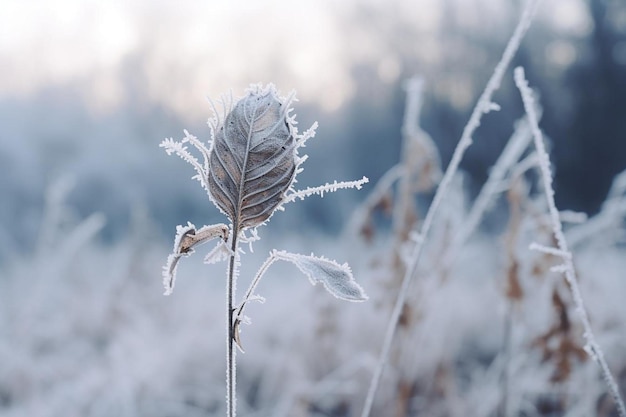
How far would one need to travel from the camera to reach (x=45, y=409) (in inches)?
92.4

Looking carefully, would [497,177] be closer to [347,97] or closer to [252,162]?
[252,162]

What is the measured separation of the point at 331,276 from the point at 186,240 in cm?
14

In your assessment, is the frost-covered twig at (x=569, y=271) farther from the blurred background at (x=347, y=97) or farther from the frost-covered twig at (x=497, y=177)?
the blurred background at (x=347, y=97)

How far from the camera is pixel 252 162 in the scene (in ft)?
1.86

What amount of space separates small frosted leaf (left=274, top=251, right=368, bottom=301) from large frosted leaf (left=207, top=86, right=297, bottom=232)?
56mm

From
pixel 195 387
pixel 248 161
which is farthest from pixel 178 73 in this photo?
pixel 248 161

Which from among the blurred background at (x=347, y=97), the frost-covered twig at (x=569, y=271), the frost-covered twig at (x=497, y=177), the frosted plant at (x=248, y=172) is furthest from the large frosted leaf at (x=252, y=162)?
the blurred background at (x=347, y=97)

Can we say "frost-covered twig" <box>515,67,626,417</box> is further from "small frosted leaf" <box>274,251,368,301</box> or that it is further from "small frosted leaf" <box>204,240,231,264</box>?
"small frosted leaf" <box>204,240,231,264</box>

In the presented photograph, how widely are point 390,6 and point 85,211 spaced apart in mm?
6873

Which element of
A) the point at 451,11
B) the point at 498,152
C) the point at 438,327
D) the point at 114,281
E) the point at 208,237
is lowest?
the point at 208,237

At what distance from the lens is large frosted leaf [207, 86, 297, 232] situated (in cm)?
56

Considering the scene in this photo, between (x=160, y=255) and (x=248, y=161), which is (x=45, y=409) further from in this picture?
(x=160, y=255)

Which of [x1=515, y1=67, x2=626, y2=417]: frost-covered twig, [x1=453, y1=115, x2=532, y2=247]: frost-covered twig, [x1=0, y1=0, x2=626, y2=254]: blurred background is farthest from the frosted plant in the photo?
[x1=0, y1=0, x2=626, y2=254]: blurred background

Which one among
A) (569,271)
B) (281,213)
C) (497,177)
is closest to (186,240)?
(569,271)
